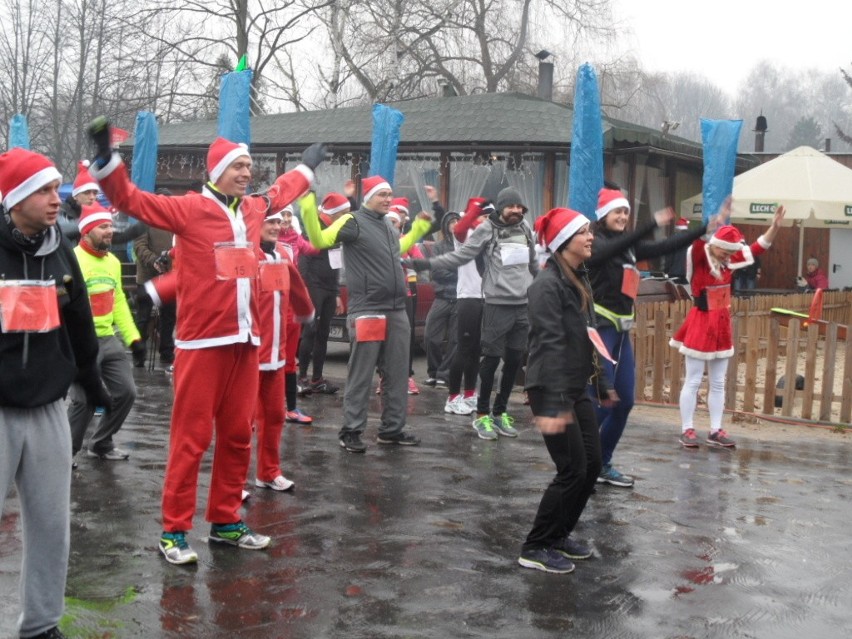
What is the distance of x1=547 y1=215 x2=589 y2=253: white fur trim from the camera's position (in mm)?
6051

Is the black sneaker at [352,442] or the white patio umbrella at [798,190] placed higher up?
the white patio umbrella at [798,190]

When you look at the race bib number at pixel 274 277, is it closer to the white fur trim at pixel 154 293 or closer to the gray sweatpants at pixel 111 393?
the gray sweatpants at pixel 111 393

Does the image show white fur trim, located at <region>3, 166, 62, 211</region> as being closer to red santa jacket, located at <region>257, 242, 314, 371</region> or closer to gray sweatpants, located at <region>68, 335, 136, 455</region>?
red santa jacket, located at <region>257, 242, 314, 371</region>

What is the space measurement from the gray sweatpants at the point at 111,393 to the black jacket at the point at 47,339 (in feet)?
11.0

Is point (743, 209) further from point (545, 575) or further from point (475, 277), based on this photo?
point (545, 575)

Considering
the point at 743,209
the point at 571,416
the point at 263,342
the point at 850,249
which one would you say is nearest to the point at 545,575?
the point at 571,416

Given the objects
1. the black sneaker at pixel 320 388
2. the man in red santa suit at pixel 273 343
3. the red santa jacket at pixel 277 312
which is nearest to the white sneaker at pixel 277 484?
the man in red santa suit at pixel 273 343

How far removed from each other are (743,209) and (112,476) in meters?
14.7

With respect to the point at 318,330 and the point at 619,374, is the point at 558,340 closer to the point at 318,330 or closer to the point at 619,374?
the point at 619,374

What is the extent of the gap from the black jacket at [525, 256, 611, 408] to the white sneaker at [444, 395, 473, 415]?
485cm

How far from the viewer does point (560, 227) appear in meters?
6.09

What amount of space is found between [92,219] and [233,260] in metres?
2.41

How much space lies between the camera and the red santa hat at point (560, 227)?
19.9ft

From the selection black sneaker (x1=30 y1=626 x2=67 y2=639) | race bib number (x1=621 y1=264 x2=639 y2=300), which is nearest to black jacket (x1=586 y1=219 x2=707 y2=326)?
race bib number (x1=621 y1=264 x2=639 y2=300)
